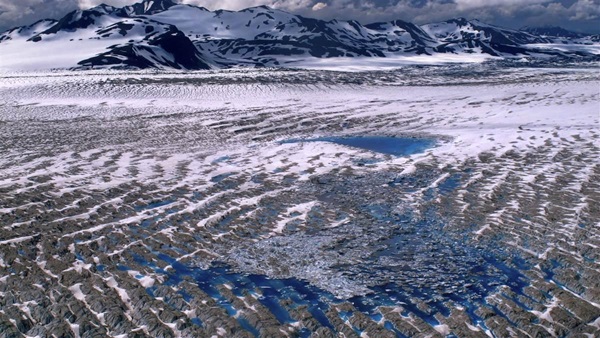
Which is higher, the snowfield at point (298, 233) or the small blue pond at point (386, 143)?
the snowfield at point (298, 233)

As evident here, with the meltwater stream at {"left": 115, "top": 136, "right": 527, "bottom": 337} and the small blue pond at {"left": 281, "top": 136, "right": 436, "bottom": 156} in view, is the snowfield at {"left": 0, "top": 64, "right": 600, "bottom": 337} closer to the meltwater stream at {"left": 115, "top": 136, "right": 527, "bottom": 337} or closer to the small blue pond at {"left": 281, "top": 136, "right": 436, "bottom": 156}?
the meltwater stream at {"left": 115, "top": 136, "right": 527, "bottom": 337}

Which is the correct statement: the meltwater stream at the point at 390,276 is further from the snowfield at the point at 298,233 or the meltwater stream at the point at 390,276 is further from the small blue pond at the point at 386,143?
the small blue pond at the point at 386,143

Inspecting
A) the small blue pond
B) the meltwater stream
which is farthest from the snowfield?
the small blue pond

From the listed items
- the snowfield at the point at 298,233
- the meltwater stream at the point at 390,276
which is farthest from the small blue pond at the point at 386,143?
the meltwater stream at the point at 390,276

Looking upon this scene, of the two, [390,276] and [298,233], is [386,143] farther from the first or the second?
[390,276]

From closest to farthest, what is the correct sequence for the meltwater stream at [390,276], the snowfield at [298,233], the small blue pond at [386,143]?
the snowfield at [298,233], the meltwater stream at [390,276], the small blue pond at [386,143]

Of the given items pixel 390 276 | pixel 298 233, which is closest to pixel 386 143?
pixel 298 233

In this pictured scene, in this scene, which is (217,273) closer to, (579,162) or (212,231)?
(212,231)
